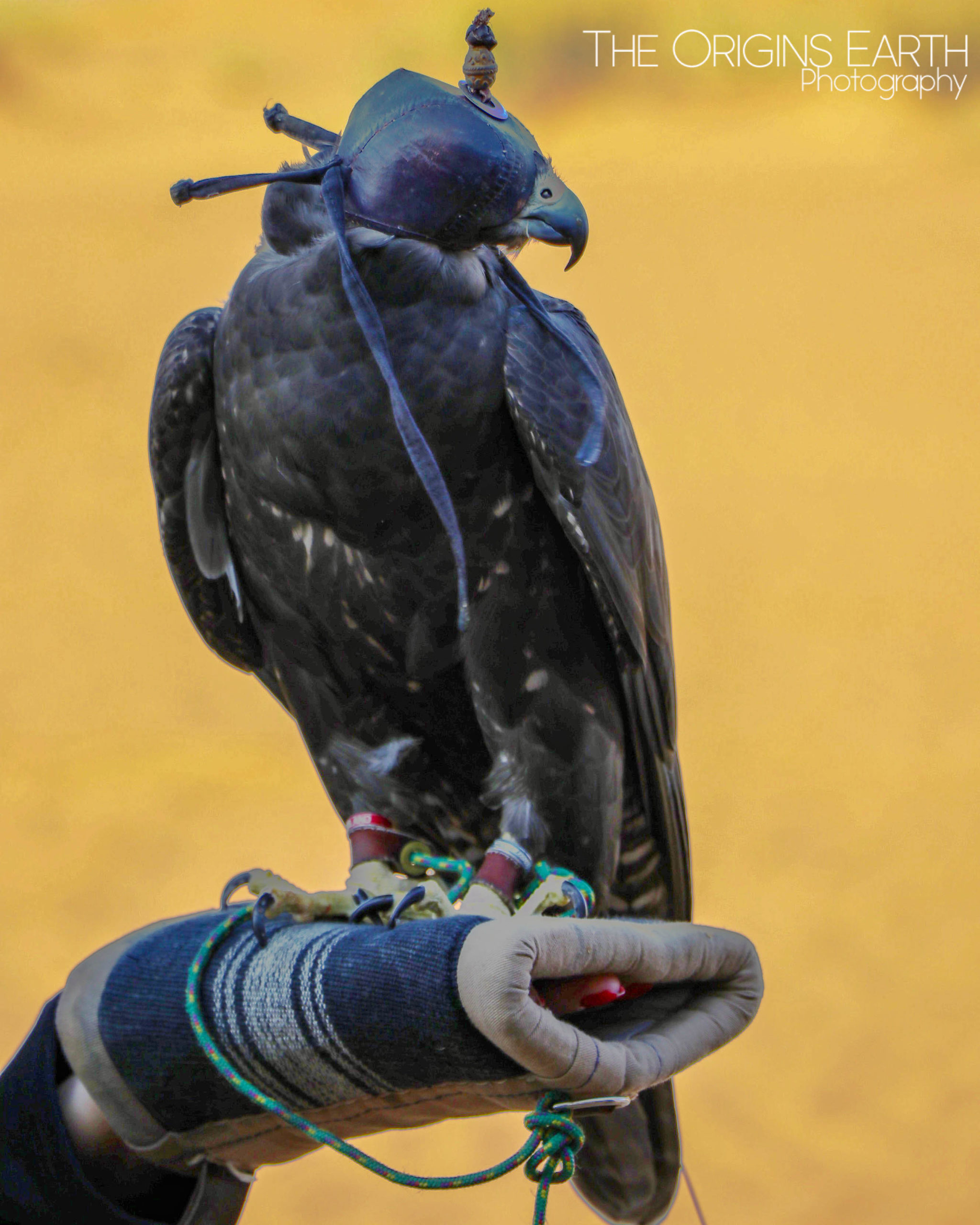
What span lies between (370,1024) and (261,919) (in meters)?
0.22

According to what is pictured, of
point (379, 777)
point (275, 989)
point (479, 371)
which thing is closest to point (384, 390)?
point (479, 371)

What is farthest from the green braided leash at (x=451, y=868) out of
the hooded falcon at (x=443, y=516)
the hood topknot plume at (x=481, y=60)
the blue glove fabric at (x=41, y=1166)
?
the hood topknot plume at (x=481, y=60)

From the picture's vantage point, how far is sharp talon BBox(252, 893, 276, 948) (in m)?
1.37

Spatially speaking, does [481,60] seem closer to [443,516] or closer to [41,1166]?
[443,516]

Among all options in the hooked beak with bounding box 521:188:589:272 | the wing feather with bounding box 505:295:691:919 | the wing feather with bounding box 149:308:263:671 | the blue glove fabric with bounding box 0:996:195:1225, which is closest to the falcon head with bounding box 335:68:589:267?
the hooked beak with bounding box 521:188:589:272

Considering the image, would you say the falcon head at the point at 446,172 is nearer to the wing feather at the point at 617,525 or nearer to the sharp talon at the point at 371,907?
the wing feather at the point at 617,525

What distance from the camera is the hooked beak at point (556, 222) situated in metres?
1.47

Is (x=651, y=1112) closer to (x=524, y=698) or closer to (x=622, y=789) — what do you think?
(x=622, y=789)

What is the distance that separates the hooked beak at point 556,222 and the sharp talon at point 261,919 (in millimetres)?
743

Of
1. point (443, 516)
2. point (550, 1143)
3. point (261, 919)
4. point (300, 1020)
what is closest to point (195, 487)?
point (443, 516)

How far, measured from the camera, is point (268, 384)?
1.60 meters

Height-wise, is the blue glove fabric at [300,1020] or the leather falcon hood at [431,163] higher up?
the leather falcon hood at [431,163]

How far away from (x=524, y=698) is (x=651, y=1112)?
0.59 m

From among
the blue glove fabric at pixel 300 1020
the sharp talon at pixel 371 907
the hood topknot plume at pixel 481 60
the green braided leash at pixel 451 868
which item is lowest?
the blue glove fabric at pixel 300 1020
